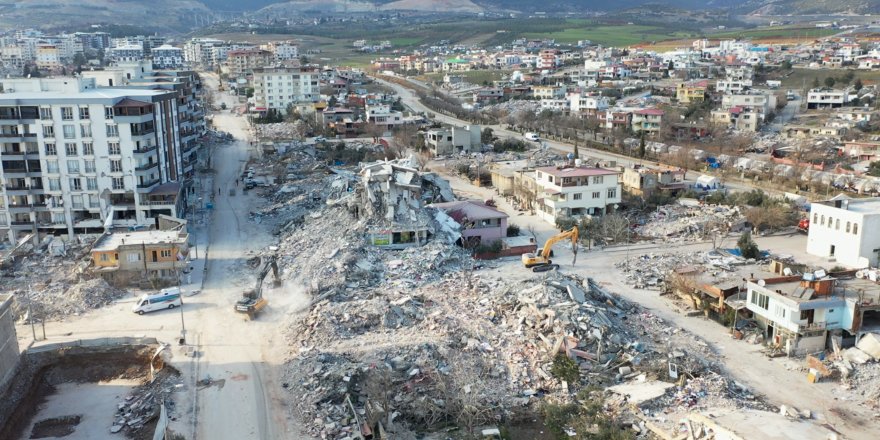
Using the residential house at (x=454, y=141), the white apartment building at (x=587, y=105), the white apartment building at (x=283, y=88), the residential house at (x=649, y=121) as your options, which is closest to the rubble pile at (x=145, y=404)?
the residential house at (x=454, y=141)

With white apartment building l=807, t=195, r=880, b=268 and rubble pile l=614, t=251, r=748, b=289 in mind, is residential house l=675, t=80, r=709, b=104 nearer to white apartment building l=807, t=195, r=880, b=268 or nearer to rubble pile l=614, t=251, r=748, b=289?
white apartment building l=807, t=195, r=880, b=268

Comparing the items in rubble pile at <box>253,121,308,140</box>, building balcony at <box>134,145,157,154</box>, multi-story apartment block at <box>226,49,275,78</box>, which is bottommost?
rubble pile at <box>253,121,308,140</box>

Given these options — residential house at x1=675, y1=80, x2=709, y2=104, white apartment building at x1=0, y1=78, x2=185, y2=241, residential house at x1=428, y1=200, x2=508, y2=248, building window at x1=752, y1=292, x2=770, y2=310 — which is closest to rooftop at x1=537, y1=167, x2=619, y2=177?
residential house at x1=428, y1=200, x2=508, y2=248

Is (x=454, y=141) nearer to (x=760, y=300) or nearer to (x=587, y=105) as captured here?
(x=587, y=105)

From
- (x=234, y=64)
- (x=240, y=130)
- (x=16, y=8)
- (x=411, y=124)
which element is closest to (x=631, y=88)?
(x=411, y=124)

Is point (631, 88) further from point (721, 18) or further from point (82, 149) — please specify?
point (721, 18)
